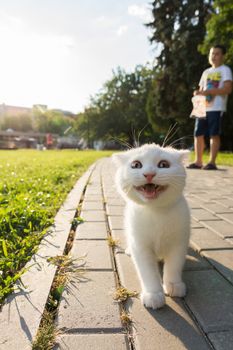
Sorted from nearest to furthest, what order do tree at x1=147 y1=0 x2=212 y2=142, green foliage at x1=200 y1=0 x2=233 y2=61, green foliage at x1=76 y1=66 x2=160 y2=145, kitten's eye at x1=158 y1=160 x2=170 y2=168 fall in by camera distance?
kitten's eye at x1=158 y1=160 x2=170 y2=168, green foliage at x1=200 y1=0 x2=233 y2=61, tree at x1=147 y1=0 x2=212 y2=142, green foliage at x1=76 y1=66 x2=160 y2=145

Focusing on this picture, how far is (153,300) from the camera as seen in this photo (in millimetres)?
1878

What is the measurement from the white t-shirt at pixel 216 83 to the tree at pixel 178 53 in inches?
574

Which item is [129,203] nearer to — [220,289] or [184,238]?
[184,238]

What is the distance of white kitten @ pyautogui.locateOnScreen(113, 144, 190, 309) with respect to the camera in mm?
2045

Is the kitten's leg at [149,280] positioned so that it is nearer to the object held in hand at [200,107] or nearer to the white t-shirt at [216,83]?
the object held in hand at [200,107]

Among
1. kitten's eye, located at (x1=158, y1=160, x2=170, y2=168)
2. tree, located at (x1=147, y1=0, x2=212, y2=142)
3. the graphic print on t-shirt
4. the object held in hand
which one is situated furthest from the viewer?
tree, located at (x1=147, y1=0, x2=212, y2=142)

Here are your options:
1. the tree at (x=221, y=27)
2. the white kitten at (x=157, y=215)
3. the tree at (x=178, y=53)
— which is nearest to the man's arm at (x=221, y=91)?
the white kitten at (x=157, y=215)

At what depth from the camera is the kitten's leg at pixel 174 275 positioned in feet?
6.70

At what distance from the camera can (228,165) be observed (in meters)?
9.91

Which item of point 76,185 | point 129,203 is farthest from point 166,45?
point 129,203

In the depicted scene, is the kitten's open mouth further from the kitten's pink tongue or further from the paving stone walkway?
the paving stone walkway

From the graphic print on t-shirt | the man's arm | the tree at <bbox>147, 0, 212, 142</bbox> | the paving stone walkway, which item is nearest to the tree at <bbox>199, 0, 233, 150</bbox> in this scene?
the tree at <bbox>147, 0, 212, 142</bbox>

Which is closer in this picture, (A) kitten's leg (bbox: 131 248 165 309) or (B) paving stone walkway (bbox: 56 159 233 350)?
(B) paving stone walkway (bbox: 56 159 233 350)

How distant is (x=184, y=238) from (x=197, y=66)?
23105mm
